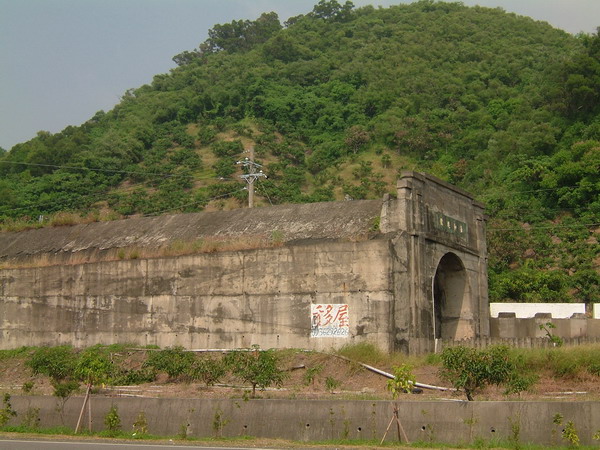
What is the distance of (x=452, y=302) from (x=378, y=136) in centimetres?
4122

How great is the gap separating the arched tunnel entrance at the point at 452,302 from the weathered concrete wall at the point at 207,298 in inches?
194

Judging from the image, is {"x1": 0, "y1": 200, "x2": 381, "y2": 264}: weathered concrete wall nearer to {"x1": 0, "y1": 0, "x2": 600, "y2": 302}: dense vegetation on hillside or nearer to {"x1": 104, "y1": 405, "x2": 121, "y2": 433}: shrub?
{"x1": 104, "y1": 405, "x2": 121, "y2": 433}: shrub

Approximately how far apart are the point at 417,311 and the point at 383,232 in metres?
2.64

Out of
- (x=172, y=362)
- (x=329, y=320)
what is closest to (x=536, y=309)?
(x=329, y=320)

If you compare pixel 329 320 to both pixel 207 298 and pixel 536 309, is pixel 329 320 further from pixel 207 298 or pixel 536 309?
pixel 536 309

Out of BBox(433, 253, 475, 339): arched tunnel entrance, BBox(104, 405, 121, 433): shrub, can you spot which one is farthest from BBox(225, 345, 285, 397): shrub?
BBox(433, 253, 475, 339): arched tunnel entrance

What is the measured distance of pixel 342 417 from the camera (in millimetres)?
14164

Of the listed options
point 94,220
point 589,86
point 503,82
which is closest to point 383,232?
point 94,220

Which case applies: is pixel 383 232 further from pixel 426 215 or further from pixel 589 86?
pixel 589 86

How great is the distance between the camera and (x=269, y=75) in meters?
81.4

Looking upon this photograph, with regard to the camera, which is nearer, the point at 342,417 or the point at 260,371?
the point at 342,417

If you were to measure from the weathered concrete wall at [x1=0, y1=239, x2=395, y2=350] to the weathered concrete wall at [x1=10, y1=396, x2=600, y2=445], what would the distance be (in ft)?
25.3

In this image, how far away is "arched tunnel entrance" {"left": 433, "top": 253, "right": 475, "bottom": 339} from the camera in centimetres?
2655

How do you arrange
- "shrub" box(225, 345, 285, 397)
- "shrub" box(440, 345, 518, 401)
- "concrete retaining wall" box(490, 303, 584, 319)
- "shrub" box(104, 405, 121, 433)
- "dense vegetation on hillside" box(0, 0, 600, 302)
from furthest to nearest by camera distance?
1. "dense vegetation on hillside" box(0, 0, 600, 302)
2. "concrete retaining wall" box(490, 303, 584, 319)
3. "shrub" box(225, 345, 285, 397)
4. "shrub" box(440, 345, 518, 401)
5. "shrub" box(104, 405, 121, 433)
